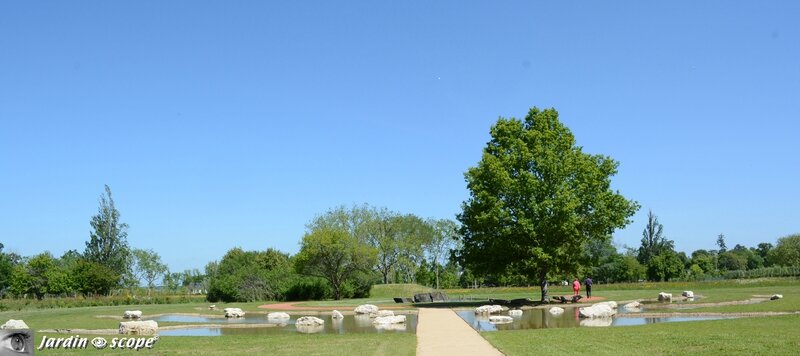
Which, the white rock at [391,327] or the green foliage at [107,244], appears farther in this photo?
the green foliage at [107,244]

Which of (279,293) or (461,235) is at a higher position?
(461,235)

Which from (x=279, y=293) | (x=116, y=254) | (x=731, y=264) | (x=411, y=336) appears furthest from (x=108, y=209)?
(x=731, y=264)

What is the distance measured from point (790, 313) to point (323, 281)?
1710 inches

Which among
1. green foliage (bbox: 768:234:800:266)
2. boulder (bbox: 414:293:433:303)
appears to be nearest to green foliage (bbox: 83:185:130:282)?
boulder (bbox: 414:293:433:303)

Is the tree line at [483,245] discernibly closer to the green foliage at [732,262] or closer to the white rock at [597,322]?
the white rock at [597,322]

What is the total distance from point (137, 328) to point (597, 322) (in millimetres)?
16726

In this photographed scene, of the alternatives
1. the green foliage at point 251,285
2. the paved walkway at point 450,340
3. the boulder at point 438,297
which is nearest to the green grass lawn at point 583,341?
the paved walkway at point 450,340

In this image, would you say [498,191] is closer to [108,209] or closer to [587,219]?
[587,219]

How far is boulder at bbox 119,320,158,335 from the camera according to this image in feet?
76.0

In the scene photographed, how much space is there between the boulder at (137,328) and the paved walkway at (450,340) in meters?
9.62

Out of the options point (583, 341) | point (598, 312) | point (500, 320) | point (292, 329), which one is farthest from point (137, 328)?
point (598, 312)

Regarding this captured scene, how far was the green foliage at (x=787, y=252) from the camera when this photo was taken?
111m

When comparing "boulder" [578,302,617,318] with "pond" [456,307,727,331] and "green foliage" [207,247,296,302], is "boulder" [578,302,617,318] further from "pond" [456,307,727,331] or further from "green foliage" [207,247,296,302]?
"green foliage" [207,247,296,302]

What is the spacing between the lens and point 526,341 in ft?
56.9
